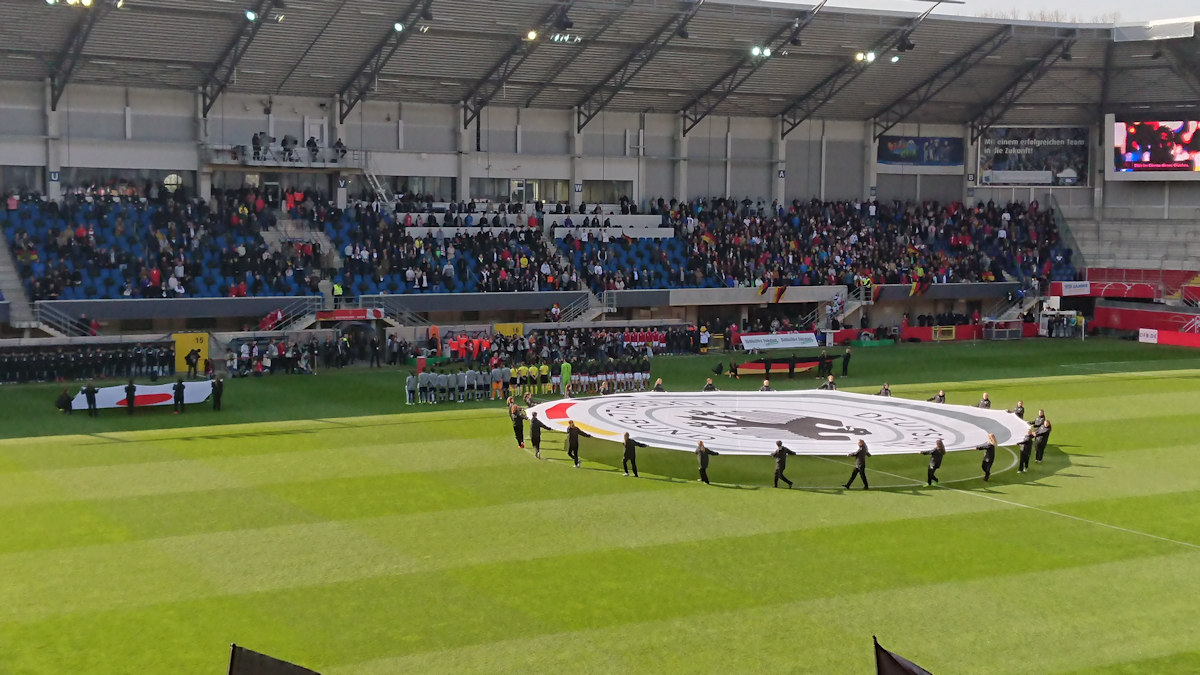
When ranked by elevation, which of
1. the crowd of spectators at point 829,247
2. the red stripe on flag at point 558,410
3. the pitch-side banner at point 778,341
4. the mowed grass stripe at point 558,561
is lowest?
the mowed grass stripe at point 558,561

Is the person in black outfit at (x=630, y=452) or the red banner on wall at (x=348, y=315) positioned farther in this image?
the red banner on wall at (x=348, y=315)

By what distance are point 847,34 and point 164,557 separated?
140 ft

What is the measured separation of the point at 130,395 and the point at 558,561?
744 inches

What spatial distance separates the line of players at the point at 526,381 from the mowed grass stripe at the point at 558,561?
1582cm

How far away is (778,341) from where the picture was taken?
54594 millimetres

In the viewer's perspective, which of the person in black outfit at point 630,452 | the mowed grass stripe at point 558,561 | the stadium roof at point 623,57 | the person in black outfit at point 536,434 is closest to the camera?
the mowed grass stripe at point 558,561

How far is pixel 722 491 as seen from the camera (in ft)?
85.1

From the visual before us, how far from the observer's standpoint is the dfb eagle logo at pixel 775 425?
29.8 meters

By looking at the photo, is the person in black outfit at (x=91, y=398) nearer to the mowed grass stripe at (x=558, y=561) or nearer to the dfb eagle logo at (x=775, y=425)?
the mowed grass stripe at (x=558, y=561)

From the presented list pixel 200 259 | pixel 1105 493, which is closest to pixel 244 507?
pixel 1105 493

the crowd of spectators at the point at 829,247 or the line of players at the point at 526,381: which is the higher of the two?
the crowd of spectators at the point at 829,247

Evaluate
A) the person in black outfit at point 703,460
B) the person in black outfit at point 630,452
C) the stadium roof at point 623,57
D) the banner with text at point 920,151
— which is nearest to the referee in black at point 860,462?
the person in black outfit at point 703,460

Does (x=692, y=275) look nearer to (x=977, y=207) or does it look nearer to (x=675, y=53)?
(x=675, y=53)

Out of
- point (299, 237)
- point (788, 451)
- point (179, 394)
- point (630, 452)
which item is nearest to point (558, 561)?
point (630, 452)
